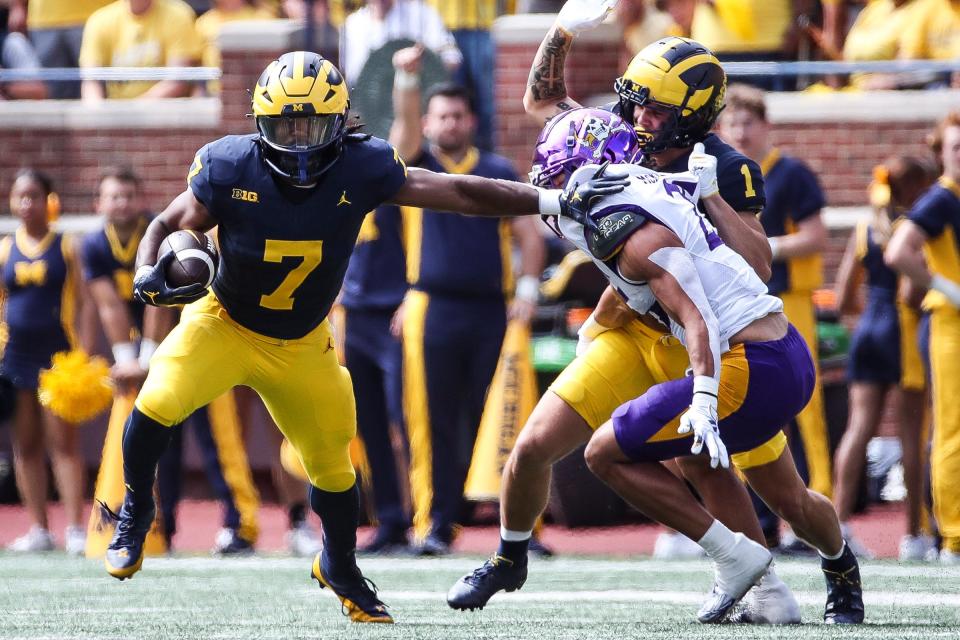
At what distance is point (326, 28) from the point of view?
12.0 meters

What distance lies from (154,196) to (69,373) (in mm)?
3264

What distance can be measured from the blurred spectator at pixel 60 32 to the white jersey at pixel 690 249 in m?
8.21

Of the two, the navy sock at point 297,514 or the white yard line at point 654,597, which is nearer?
the white yard line at point 654,597

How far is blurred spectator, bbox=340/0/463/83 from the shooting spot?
34.8ft

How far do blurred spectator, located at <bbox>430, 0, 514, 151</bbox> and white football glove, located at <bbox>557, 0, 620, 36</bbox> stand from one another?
215 inches

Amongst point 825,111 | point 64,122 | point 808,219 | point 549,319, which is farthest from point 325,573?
point 64,122

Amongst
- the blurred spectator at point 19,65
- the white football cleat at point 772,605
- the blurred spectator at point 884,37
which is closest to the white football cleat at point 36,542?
the blurred spectator at point 19,65

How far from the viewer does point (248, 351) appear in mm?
5742

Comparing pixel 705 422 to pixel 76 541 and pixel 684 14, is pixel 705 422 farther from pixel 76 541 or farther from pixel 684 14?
pixel 684 14

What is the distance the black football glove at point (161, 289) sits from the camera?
17.5ft

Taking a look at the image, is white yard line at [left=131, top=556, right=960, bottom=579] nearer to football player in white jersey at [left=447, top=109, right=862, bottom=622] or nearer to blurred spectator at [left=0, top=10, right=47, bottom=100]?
football player in white jersey at [left=447, top=109, right=862, bottom=622]

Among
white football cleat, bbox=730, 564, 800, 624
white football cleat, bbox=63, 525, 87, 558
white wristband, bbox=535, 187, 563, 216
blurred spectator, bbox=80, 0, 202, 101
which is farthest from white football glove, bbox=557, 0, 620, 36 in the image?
blurred spectator, bbox=80, 0, 202, 101

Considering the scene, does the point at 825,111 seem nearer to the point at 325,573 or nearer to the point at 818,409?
the point at 818,409

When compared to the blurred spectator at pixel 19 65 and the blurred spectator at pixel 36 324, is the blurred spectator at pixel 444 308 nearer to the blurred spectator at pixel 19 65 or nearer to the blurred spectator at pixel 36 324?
the blurred spectator at pixel 36 324
